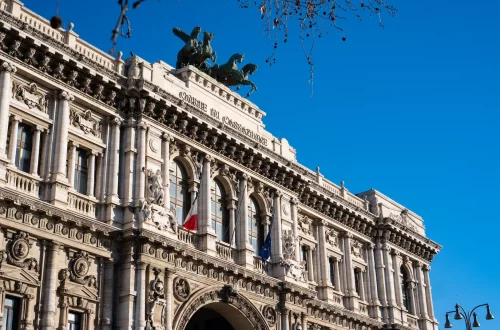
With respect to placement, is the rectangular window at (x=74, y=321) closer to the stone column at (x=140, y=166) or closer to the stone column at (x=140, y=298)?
the stone column at (x=140, y=298)

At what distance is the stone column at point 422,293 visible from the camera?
43.2 meters

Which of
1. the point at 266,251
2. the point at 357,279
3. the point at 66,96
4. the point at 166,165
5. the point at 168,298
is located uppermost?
the point at 66,96

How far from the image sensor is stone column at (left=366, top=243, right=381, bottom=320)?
39.3m

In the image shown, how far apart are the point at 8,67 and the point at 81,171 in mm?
4406

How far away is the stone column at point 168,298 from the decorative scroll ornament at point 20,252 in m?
4.98

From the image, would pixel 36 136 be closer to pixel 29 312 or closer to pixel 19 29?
pixel 19 29

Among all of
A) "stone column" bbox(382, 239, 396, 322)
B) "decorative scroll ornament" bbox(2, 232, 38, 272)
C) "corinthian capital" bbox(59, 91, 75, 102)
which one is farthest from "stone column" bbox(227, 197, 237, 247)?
"stone column" bbox(382, 239, 396, 322)

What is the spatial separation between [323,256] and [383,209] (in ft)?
25.6

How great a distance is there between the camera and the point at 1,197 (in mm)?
22422

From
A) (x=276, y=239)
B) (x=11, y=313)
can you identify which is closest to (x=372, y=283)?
(x=276, y=239)

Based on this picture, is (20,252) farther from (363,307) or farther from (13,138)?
(363,307)

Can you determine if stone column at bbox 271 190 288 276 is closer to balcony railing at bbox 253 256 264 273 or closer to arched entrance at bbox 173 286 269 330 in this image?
balcony railing at bbox 253 256 264 273

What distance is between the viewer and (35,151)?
24.7 metres

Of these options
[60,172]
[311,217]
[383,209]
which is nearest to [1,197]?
[60,172]
